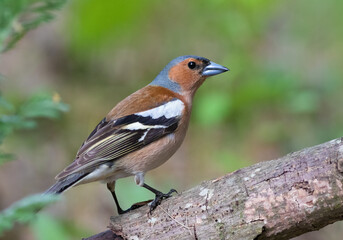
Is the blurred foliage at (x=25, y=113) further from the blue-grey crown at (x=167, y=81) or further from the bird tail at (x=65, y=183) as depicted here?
the blue-grey crown at (x=167, y=81)

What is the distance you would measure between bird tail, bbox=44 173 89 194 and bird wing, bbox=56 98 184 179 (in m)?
0.06

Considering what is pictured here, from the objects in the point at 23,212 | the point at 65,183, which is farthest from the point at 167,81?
the point at 23,212

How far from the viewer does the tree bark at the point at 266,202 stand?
8.07ft

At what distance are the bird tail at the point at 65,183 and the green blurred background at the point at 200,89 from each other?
201 cm

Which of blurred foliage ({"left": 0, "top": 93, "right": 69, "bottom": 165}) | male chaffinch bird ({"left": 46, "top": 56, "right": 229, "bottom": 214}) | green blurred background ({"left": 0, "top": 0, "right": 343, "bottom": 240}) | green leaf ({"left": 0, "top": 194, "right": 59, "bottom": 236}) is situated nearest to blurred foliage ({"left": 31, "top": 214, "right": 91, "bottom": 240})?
male chaffinch bird ({"left": 46, "top": 56, "right": 229, "bottom": 214})

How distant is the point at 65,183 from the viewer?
10.5ft

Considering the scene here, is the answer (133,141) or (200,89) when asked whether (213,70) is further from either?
(200,89)

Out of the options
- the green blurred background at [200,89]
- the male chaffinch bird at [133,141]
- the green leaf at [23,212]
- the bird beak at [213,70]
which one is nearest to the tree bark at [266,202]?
the male chaffinch bird at [133,141]

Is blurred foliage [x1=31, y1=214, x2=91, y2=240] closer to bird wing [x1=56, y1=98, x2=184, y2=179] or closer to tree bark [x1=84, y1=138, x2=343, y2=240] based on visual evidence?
bird wing [x1=56, y1=98, x2=184, y2=179]

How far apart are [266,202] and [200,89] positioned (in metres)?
3.74

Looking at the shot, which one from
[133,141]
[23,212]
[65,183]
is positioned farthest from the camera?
[133,141]

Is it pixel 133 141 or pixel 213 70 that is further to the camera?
pixel 213 70

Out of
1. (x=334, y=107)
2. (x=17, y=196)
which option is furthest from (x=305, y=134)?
(x=17, y=196)

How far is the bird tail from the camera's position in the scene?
318 cm
